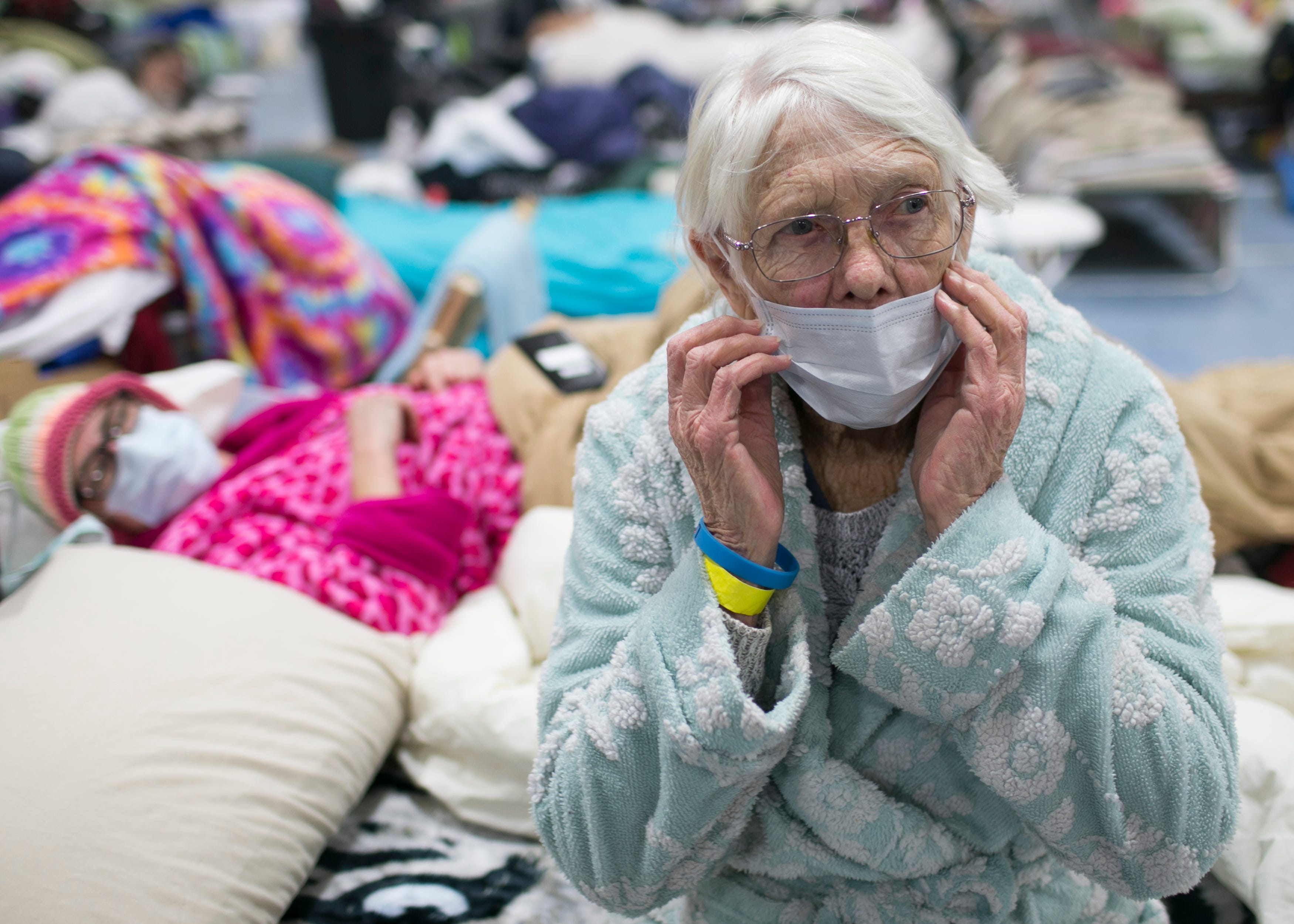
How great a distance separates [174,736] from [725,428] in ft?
3.16

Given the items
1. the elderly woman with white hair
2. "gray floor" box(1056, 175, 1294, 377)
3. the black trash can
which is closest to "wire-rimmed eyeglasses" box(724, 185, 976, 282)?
the elderly woman with white hair

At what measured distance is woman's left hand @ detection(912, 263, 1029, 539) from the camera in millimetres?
961

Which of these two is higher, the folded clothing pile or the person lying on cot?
the person lying on cot

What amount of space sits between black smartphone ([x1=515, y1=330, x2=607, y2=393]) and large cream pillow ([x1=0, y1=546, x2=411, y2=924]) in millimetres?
650

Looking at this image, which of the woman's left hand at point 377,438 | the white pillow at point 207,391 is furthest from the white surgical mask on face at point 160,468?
the woman's left hand at point 377,438

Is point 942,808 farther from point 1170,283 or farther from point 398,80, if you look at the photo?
point 398,80

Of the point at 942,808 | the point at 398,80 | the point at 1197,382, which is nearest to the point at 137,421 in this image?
the point at 942,808

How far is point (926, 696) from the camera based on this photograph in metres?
0.99

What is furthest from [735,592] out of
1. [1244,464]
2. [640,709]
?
[1244,464]

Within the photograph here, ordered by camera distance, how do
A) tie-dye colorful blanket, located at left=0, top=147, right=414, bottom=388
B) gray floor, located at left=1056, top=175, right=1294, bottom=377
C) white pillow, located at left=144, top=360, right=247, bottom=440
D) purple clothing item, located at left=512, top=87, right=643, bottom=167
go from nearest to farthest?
white pillow, located at left=144, top=360, right=247, bottom=440, tie-dye colorful blanket, located at left=0, top=147, right=414, bottom=388, gray floor, located at left=1056, top=175, right=1294, bottom=377, purple clothing item, located at left=512, top=87, right=643, bottom=167

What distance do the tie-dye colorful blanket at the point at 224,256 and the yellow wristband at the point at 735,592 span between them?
7.41 ft

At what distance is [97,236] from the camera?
265 centimetres

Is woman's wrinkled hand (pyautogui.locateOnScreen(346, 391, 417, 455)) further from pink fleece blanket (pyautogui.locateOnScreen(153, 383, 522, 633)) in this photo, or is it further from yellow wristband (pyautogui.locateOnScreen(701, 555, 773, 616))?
yellow wristband (pyautogui.locateOnScreen(701, 555, 773, 616))

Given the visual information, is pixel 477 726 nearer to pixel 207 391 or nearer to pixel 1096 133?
pixel 207 391
